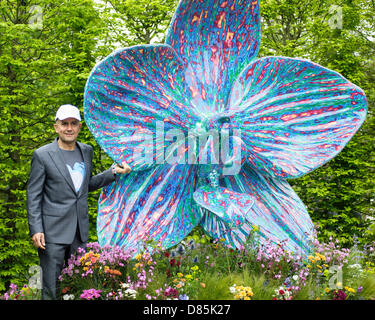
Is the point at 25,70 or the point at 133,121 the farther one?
the point at 25,70

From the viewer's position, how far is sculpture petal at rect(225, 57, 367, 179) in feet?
13.6

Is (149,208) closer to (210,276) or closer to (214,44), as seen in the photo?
(210,276)

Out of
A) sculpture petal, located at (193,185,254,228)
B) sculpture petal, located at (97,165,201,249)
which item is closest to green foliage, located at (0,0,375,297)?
sculpture petal, located at (97,165,201,249)

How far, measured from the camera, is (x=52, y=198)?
10.5 ft

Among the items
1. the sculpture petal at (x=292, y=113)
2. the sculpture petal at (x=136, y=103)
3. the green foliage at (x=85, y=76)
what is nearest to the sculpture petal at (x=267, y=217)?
the sculpture petal at (x=292, y=113)

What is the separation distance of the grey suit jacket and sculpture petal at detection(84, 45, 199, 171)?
2.04ft

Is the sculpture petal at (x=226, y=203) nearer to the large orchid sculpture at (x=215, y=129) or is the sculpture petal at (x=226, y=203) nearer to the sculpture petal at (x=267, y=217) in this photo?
the large orchid sculpture at (x=215, y=129)

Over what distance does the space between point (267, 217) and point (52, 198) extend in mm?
2243

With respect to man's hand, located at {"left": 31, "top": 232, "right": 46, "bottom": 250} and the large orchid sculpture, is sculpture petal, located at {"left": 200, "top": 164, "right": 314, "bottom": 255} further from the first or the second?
man's hand, located at {"left": 31, "top": 232, "right": 46, "bottom": 250}

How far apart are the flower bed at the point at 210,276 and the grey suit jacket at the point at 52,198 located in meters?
0.28
